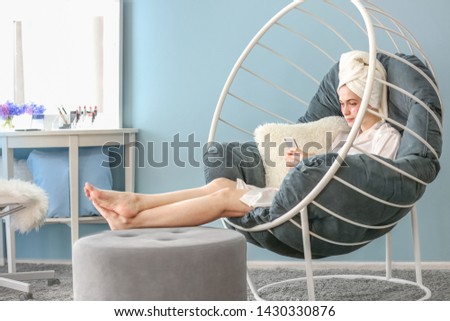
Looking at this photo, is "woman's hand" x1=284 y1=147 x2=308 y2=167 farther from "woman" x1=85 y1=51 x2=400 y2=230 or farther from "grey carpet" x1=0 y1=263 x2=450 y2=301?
"grey carpet" x1=0 y1=263 x2=450 y2=301

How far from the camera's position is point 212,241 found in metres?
2.06

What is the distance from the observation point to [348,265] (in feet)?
12.0

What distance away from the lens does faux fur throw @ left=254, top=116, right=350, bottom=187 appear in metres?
3.10

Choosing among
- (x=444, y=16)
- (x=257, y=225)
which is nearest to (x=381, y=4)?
(x=444, y=16)

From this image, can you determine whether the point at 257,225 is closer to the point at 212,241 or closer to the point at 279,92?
the point at 212,241

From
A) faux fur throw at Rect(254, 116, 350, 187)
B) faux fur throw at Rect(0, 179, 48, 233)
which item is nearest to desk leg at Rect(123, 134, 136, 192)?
faux fur throw at Rect(0, 179, 48, 233)

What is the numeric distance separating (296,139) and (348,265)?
88cm

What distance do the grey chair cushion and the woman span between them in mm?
88

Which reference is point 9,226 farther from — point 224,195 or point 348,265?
point 348,265

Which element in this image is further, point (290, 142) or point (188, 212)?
point (290, 142)

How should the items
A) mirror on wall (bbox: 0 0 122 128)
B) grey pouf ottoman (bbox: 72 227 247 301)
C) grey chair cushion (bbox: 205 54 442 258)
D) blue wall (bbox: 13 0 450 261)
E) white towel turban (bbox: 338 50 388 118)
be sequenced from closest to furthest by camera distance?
1. grey pouf ottoman (bbox: 72 227 247 301)
2. grey chair cushion (bbox: 205 54 442 258)
3. white towel turban (bbox: 338 50 388 118)
4. blue wall (bbox: 13 0 450 261)
5. mirror on wall (bbox: 0 0 122 128)

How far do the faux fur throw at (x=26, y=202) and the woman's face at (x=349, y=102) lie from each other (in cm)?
139

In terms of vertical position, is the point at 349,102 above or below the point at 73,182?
above

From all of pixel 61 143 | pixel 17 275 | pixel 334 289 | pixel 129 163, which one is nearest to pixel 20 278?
pixel 17 275
